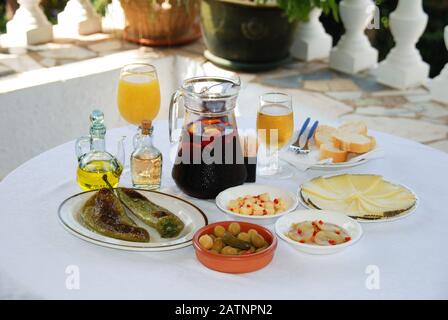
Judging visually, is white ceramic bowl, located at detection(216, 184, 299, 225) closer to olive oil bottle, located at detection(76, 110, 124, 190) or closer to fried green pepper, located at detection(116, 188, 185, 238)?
Answer: fried green pepper, located at detection(116, 188, 185, 238)

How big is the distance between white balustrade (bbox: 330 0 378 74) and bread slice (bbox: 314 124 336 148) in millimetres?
1871

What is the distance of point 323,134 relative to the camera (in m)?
1.91

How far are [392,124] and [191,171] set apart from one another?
175cm

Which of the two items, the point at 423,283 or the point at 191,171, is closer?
the point at 423,283

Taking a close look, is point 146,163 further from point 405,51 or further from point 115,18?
point 115,18

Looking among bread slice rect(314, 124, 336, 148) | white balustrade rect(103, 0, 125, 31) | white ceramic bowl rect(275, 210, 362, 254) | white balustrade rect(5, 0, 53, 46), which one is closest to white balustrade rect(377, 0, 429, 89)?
white balustrade rect(103, 0, 125, 31)

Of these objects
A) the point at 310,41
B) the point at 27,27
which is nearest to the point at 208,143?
the point at 310,41

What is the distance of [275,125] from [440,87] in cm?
187

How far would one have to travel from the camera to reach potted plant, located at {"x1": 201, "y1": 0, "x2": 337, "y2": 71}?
3.46m

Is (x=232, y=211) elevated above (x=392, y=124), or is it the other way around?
(x=232, y=211)

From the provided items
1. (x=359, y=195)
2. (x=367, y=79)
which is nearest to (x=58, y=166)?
(x=359, y=195)

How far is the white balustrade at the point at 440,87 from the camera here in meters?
3.36

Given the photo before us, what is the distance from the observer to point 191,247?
1.46 m
